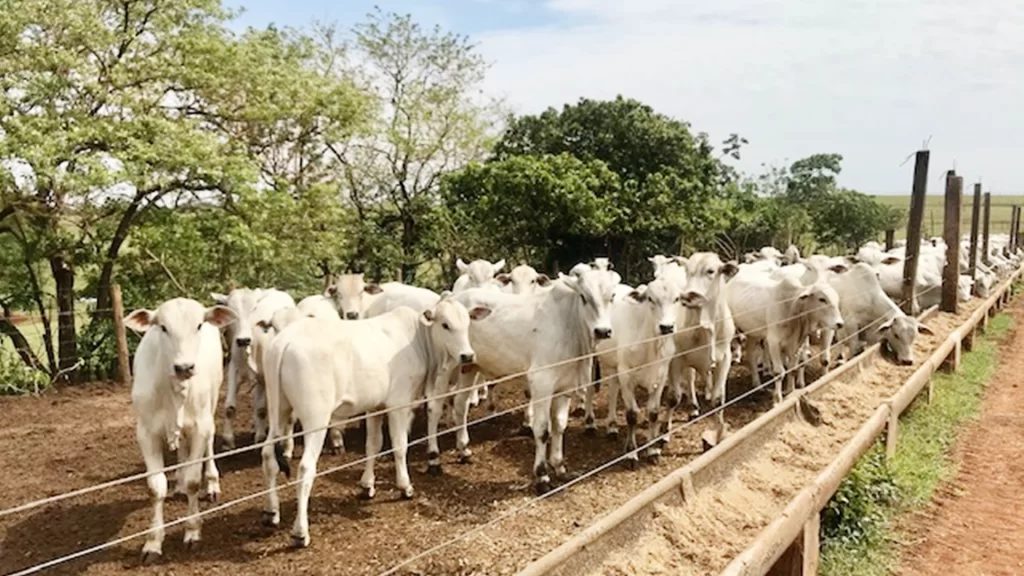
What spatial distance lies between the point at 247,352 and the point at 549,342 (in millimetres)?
3545

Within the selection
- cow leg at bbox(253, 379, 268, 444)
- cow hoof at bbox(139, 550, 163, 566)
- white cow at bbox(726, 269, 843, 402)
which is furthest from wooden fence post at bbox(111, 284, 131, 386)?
white cow at bbox(726, 269, 843, 402)

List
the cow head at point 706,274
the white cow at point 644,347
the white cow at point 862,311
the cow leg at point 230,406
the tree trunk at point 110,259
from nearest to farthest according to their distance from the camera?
the white cow at point 644,347
the cow head at point 706,274
the cow leg at point 230,406
the white cow at point 862,311
the tree trunk at point 110,259

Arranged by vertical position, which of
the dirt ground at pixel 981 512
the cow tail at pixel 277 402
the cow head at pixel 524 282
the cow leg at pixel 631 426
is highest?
the cow head at pixel 524 282

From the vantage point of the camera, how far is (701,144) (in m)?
25.7

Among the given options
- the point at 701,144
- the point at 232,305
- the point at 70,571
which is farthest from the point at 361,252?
the point at 70,571

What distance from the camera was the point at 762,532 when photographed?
4.96 meters

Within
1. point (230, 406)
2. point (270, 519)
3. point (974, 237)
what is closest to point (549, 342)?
point (270, 519)

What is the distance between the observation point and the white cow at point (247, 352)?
8.96 metres

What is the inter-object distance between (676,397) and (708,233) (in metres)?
15.9

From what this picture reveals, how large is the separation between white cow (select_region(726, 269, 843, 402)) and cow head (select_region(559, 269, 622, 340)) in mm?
3429

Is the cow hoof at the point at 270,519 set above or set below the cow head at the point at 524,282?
below

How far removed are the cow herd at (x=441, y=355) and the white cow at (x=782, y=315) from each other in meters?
0.02

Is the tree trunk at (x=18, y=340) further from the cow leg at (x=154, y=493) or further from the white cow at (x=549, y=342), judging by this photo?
the white cow at (x=549, y=342)

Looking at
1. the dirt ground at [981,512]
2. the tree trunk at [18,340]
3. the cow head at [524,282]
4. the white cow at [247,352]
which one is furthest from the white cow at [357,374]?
the tree trunk at [18,340]
